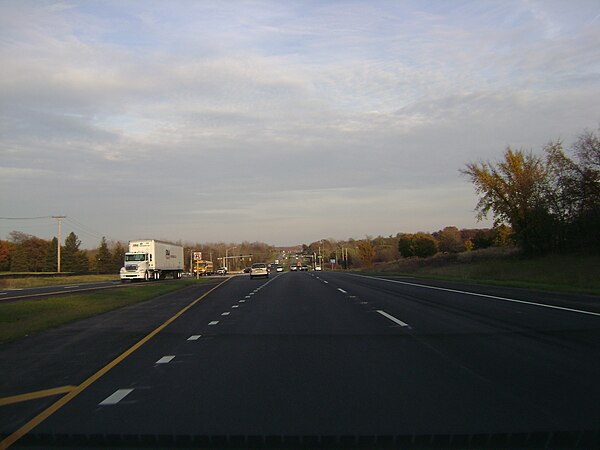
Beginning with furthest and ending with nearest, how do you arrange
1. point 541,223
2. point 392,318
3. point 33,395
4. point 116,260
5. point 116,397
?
point 116,260 → point 541,223 → point 392,318 → point 33,395 → point 116,397

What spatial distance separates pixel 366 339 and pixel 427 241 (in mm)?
124415

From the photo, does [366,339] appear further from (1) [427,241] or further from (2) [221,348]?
(1) [427,241]

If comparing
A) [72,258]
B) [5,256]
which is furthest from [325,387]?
[5,256]

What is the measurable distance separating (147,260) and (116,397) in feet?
172

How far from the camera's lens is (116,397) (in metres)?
7.65

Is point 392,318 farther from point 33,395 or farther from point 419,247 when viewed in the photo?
point 419,247

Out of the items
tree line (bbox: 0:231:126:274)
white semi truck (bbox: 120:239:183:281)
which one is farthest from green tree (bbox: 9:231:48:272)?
white semi truck (bbox: 120:239:183:281)

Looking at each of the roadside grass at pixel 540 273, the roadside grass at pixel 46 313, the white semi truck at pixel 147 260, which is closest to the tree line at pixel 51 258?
the white semi truck at pixel 147 260

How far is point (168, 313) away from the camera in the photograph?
19.7m

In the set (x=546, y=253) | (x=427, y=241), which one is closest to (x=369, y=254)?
(x=427, y=241)

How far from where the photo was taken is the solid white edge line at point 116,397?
7371mm

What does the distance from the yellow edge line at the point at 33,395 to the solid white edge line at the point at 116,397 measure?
0.73 meters

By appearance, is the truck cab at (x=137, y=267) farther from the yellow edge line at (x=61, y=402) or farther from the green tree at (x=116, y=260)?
the green tree at (x=116, y=260)

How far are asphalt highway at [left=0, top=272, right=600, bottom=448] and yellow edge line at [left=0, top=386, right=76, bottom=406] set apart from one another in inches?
4.7
